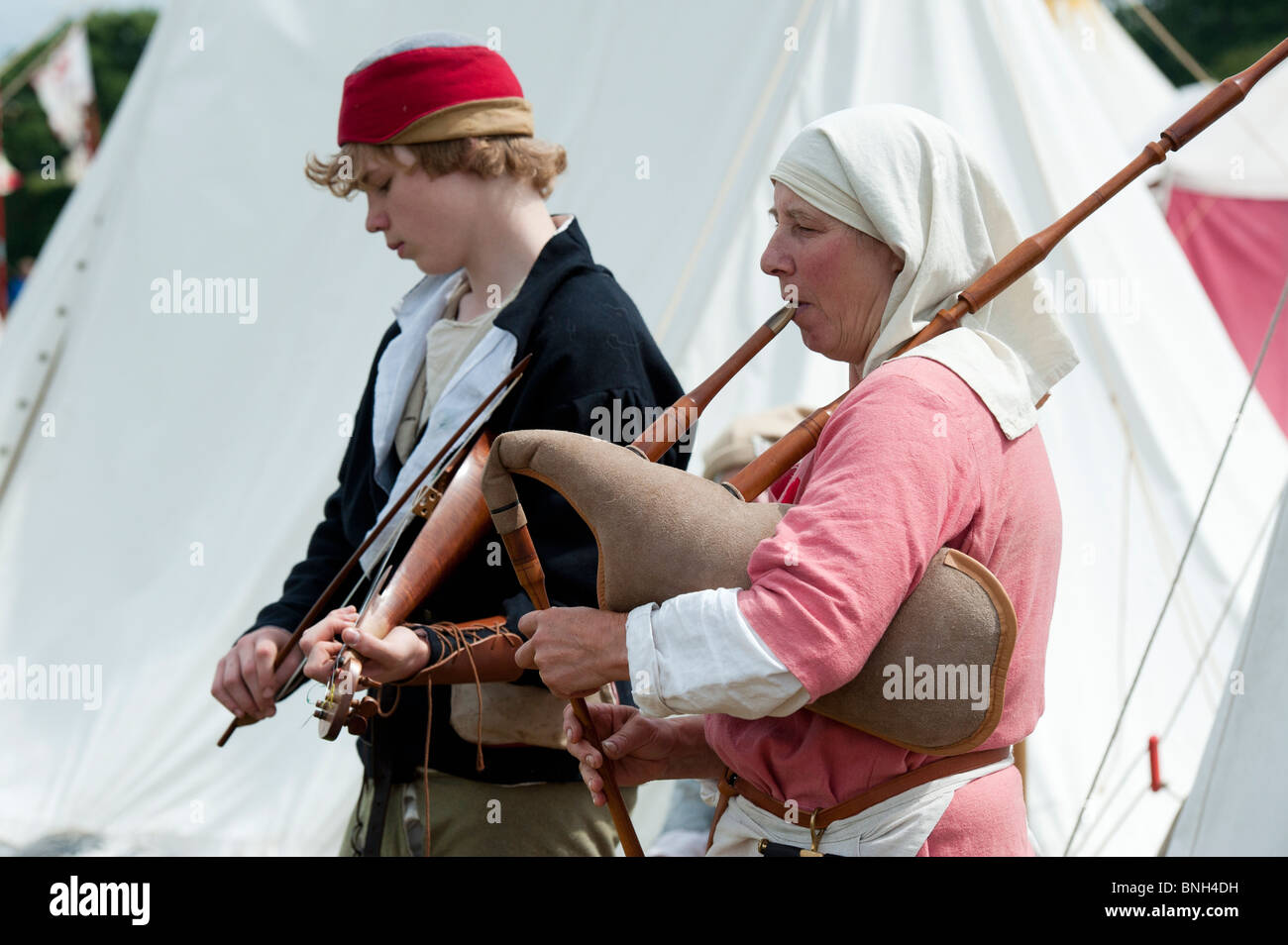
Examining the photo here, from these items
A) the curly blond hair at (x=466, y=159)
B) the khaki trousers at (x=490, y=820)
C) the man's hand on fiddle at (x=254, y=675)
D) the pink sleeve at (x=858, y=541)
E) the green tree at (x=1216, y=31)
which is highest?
the green tree at (x=1216, y=31)

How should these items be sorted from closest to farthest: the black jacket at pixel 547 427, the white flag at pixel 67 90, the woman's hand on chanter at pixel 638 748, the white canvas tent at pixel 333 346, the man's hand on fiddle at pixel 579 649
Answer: the man's hand on fiddle at pixel 579 649
the woman's hand on chanter at pixel 638 748
the black jacket at pixel 547 427
the white canvas tent at pixel 333 346
the white flag at pixel 67 90

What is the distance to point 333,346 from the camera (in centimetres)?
382

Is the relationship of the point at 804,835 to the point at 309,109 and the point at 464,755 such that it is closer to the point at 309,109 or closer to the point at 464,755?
the point at 464,755

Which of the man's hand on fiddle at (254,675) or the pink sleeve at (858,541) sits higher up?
the pink sleeve at (858,541)

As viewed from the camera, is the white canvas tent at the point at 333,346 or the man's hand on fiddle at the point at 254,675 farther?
the white canvas tent at the point at 333,346

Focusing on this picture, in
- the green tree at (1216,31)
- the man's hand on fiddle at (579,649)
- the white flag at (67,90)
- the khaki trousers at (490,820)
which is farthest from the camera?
the green tree at (1216,31)

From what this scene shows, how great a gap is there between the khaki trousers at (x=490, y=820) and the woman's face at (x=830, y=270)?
2.54 feet

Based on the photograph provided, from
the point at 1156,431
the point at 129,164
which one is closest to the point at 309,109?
the point at 129,164

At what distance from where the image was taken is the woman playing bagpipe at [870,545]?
1.18 meters

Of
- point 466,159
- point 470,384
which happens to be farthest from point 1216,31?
point 470,384

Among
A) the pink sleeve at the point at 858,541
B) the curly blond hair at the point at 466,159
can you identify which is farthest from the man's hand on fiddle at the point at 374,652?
the curly blond hair at the point at 466,159

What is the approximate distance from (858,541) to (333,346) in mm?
2896

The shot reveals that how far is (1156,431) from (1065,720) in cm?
85

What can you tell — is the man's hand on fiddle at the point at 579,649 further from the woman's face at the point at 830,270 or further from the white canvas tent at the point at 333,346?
the white canvas tent at the point at 333,346
